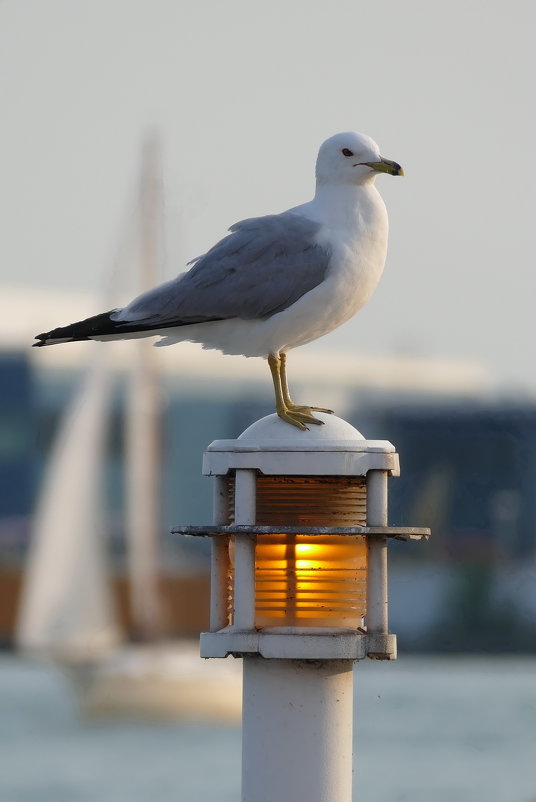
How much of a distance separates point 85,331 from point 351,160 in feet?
1.88

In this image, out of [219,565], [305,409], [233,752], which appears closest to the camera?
[219,565]

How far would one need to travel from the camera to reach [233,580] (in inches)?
123

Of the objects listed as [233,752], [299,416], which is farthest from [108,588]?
[299,416]

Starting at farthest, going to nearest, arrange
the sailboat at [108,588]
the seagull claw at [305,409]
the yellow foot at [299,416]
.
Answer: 1. the sailboat at [108,588]
2. the seagull claw at [305,409]
3. the yellow foot at [299,416]

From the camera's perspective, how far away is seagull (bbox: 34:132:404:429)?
3.49 meters

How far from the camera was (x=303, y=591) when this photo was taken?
3.05 m

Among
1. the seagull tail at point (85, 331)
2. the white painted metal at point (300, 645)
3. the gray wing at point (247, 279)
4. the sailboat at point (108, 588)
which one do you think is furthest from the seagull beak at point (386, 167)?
the sailboat at point (108, 588)

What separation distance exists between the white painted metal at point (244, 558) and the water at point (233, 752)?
50.6 feet

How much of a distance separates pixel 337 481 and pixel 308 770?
455 mm

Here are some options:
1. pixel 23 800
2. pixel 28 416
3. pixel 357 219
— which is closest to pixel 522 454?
pixel 28 416

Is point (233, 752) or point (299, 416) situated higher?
point (299, 416)

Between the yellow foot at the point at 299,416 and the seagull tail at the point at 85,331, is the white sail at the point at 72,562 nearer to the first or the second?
the seagull tail at the point at 85,331

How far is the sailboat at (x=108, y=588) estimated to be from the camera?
25.0m

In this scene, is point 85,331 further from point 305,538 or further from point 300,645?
point 300,645
